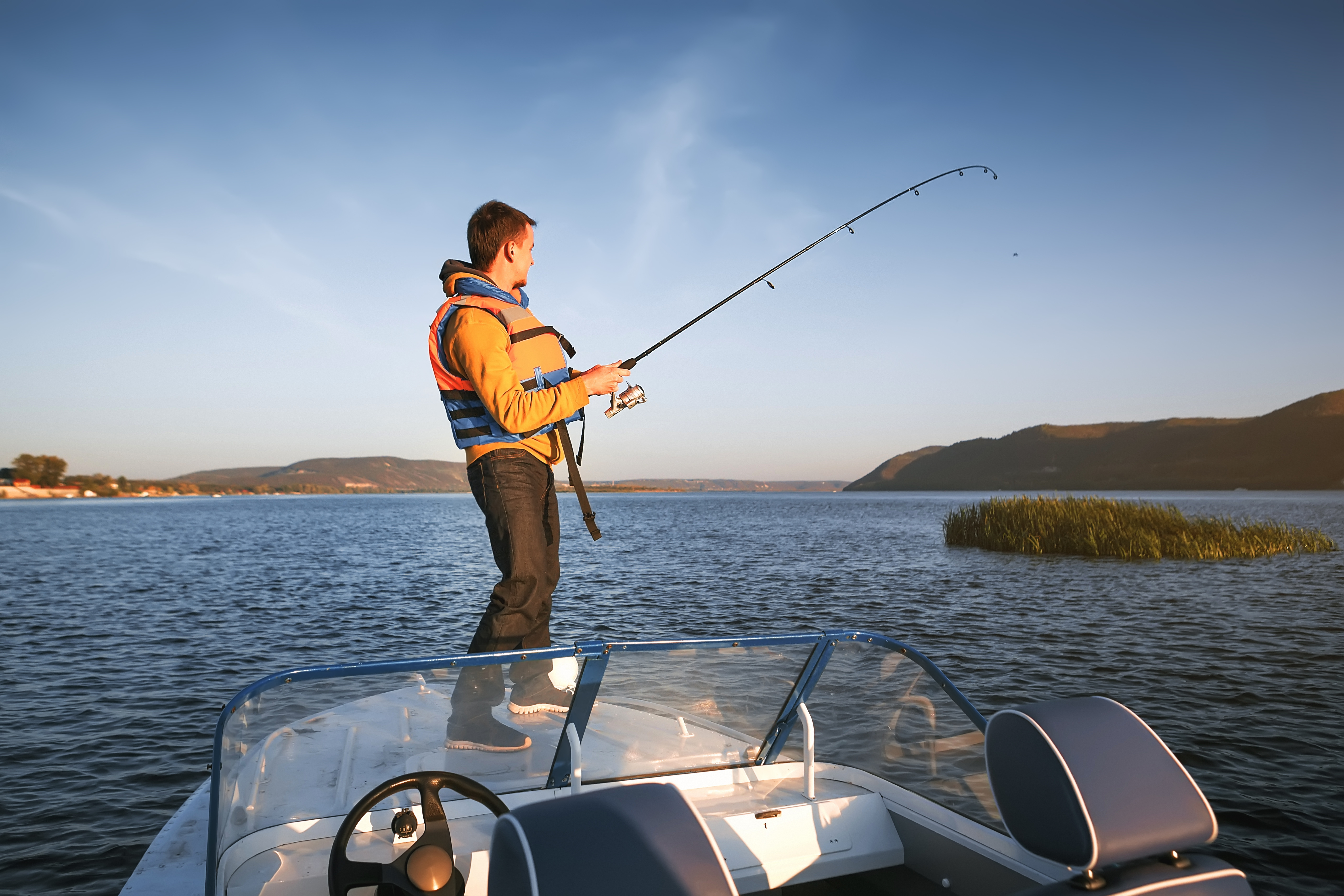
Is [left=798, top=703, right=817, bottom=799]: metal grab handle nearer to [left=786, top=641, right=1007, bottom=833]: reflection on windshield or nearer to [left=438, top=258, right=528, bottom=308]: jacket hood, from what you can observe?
[left=786, top=641, right=1007, bottom=833]: reflection on windshield

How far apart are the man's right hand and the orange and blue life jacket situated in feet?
0.42

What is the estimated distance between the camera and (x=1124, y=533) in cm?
2736

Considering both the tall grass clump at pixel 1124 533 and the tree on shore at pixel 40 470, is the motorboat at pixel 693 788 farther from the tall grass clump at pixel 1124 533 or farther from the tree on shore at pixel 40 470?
the tree on shore at pixel 40 470

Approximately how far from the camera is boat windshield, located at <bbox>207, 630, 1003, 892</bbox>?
240cm

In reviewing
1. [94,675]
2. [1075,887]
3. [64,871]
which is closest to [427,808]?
[1075,887]

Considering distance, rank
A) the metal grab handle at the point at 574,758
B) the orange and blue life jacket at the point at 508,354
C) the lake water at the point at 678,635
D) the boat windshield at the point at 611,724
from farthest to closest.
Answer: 1. the lake water at the point at 678,635
2. the orange and blue life jacket at the point at 508,354
3. the metal grab handle at the point at 574,758
4. the boat windshield at the point at 611,724

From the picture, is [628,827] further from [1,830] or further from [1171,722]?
[1171,722]

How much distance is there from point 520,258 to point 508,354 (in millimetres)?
627

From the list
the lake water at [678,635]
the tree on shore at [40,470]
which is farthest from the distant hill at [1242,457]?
the tree on shore at [40,470]

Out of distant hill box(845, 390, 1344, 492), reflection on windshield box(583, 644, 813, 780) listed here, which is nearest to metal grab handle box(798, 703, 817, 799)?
reflection on windshield box(583, 644, 813, 780)

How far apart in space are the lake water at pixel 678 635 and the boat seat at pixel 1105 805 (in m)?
5.80

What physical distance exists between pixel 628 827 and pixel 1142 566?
27.7m

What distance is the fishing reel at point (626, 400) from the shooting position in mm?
4551

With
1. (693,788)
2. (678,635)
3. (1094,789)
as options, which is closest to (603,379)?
(693,788)
